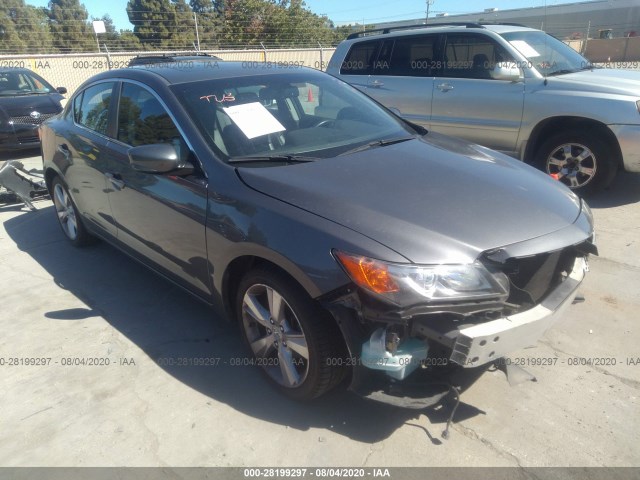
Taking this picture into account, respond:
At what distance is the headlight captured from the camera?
6.89ft

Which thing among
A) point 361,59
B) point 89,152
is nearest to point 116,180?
point 89,152

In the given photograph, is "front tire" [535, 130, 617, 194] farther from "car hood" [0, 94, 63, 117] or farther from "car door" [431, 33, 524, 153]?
"car hood" [0, 94, 63, 117]

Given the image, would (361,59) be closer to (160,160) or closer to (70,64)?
(160,160)

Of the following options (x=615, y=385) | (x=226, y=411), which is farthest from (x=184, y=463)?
(x=615, y=385)

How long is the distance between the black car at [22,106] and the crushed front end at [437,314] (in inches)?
343

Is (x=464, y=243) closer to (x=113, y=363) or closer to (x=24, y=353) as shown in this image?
(x=113, y=363)

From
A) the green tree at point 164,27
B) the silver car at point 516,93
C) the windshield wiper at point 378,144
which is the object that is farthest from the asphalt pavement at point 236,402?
the green tree at point 164,27

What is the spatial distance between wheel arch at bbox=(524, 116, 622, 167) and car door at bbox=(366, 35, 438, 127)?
1394 mm

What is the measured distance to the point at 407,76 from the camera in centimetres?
675

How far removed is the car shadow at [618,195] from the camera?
5.43 meters

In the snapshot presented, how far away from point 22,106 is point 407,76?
6920 millimetres

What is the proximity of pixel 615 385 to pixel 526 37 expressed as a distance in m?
4.80

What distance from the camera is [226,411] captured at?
273cm

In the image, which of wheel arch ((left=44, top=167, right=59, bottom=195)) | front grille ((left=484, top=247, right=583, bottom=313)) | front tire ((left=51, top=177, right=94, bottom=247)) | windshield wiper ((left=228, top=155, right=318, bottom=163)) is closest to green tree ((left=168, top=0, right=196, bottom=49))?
wheel arch ((left=44, top=167, right=59, bottom=195))
